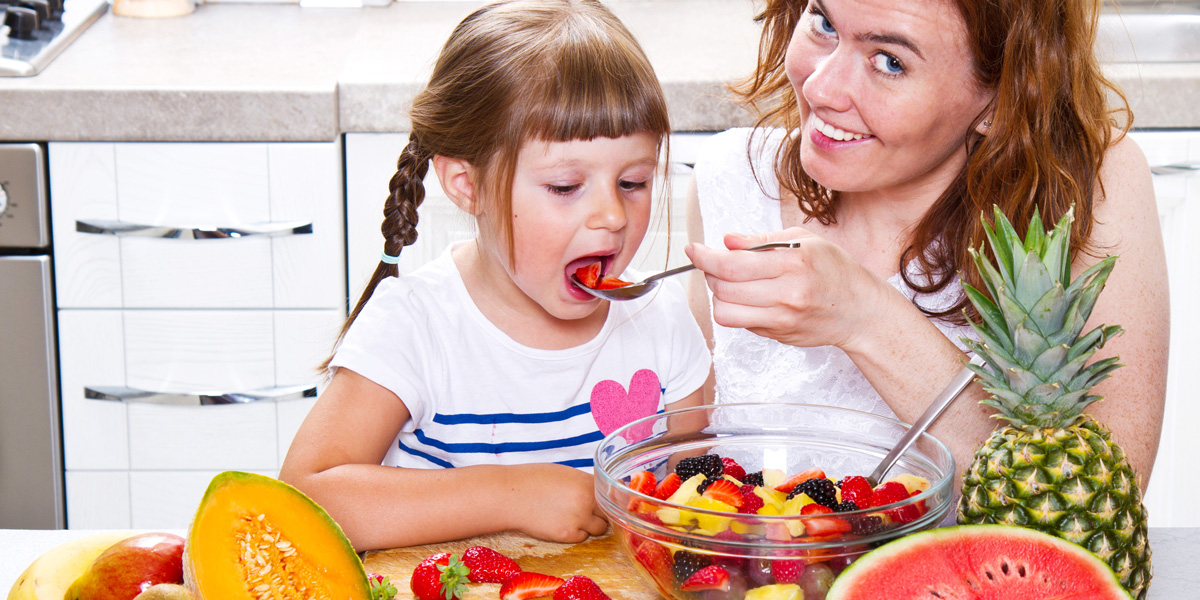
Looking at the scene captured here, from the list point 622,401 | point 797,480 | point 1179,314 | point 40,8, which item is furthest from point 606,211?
point 40,8

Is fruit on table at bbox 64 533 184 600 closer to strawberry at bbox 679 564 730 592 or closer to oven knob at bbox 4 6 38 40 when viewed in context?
strawberry at bbox 679 564 730 592

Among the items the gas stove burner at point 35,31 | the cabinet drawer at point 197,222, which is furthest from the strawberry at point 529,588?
the gas stove burner at point 35,31

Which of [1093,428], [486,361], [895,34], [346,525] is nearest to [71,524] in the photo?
[486,361]

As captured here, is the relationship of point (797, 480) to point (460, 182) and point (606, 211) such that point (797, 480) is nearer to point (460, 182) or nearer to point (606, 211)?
point (606, 211)

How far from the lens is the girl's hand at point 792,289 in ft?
3.45

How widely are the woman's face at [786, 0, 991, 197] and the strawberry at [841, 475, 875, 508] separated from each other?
1.62 ft

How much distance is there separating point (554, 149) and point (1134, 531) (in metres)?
0.68

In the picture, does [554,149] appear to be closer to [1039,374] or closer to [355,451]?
[355,451]

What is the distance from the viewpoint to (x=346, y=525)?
104 centimetres

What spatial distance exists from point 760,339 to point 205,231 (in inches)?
39.8

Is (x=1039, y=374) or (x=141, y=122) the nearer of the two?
(x=1039, y=374)

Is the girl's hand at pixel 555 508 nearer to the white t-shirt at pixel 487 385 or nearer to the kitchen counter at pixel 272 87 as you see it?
the white t-shirt at pixel 487 385

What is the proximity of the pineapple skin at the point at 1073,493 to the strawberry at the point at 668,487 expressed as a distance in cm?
25

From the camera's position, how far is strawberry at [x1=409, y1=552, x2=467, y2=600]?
888 mm
